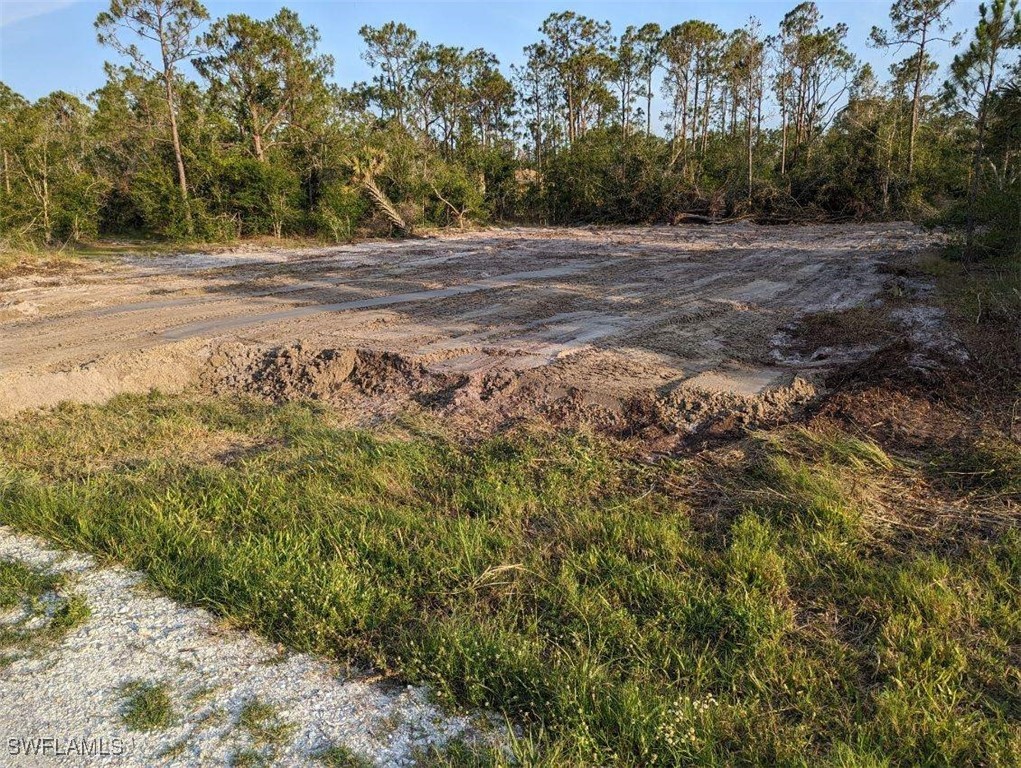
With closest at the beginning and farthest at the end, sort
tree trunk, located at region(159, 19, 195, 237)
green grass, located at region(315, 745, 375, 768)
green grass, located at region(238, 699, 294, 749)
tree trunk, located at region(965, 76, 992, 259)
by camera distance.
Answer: green grass, located at region(315, 745, 375, 768) → green grass, located at region(238, 699, 294, 749) → tree trunk, located at region(965, 76, 992, 259) → tree trunk, located at region(159, 19, 195, 237)

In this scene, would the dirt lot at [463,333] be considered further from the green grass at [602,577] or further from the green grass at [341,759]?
the green grass at [341,759]

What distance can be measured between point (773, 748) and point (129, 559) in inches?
118

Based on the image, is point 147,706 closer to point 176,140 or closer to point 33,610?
point 33,610

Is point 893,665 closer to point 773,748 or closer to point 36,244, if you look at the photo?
point 773,748

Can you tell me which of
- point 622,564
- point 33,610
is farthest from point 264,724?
point 622,564

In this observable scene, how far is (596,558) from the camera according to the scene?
10.4ft

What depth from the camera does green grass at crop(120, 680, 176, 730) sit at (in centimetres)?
228

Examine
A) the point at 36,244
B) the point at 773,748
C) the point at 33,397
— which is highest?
the point at 36,244

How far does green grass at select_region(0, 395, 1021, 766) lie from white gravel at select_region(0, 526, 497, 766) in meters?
0.13

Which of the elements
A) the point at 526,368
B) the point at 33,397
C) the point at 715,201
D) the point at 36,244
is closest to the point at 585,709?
the point at 526,368

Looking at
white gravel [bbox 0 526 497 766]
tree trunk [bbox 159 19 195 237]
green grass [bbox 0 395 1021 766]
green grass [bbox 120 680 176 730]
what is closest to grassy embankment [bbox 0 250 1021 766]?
green grass [bbox 0 395 1021 766]

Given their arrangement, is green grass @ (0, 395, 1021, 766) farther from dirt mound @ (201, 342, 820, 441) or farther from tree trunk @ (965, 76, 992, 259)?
tree trunk @ (965, 76, 992, 259)

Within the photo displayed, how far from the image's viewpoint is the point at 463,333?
7738 millimetres

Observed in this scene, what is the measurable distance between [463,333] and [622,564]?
4.97 m
